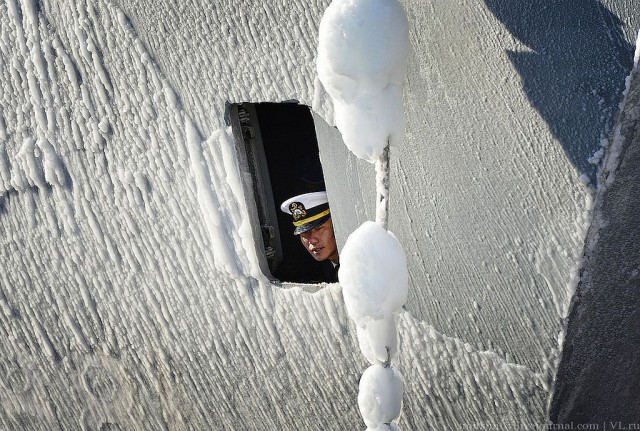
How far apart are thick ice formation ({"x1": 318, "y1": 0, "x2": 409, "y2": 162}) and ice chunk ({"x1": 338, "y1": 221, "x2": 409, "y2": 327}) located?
0.08m

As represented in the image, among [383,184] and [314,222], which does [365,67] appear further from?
[314,222]

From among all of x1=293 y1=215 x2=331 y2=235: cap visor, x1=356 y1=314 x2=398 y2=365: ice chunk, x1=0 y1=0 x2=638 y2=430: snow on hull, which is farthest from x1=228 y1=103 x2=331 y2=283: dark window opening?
x1=356 y1=314 x2=398 y2=365: ice chunk

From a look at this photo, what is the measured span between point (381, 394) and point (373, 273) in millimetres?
137

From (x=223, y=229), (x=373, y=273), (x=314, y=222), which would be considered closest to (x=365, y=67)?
(x=373, y=273)

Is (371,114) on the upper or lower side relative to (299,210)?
upper

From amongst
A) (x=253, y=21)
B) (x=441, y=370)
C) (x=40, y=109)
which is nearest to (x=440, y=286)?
(x=441, y=370)

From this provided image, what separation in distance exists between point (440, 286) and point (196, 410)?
0.37m

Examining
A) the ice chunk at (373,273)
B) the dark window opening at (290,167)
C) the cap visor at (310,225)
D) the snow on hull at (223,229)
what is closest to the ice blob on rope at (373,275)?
the ice chunk at (373,273)

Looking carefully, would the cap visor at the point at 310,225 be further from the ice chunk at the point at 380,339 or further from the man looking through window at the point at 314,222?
the ice chunk at the point at 380,339

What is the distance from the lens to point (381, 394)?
74cm

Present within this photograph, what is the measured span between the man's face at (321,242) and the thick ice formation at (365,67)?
500 mm

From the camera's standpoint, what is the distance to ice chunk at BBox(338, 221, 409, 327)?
2.23ft

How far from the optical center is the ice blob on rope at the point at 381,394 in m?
0.74

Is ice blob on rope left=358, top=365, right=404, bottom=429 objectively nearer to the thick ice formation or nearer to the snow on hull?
the snow on hull
